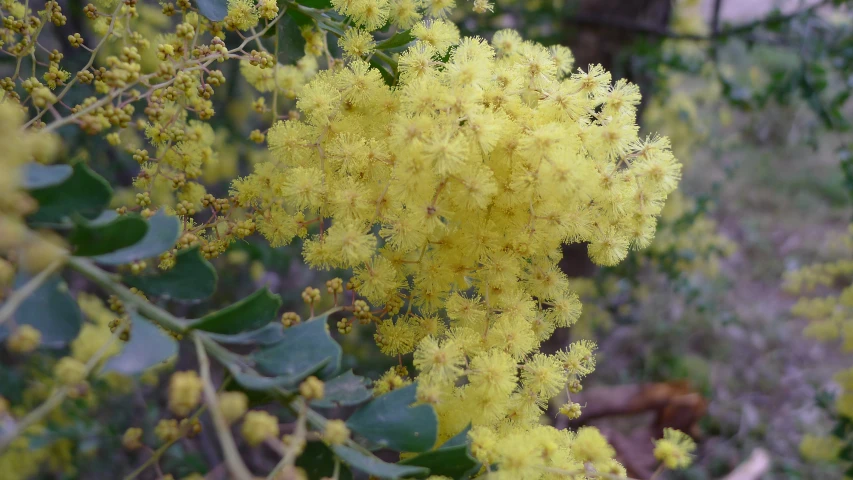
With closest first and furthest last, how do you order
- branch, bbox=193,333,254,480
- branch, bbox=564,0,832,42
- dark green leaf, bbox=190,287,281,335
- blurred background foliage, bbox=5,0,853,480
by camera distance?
branch, bbox=193,333,254,480 → dark green leaf, bbox=190,287,281,335 → blurred background foliage, bbox=5,0,853,480 → branch, bbox=564,0,832,42

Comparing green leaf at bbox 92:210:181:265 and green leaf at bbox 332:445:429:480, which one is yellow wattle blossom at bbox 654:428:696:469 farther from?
green leaf at bbox 92:210:181:265

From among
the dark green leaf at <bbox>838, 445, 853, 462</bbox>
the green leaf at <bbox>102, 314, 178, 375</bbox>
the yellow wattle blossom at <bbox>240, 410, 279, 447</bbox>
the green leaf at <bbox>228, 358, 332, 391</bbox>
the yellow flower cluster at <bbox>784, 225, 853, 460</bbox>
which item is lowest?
the green leaf at <bbox>102, 314, 178, 375</bbox>

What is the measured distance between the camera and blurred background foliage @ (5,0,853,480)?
198 centimetres

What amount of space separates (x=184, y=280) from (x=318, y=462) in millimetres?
283

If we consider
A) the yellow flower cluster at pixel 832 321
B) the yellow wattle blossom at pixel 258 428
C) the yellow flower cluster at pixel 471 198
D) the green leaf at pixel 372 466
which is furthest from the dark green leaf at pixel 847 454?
the yellow wattle blossom at pixel 258 428

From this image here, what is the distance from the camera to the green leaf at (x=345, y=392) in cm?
78

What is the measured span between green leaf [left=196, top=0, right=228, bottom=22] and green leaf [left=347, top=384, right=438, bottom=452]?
2.34 feet

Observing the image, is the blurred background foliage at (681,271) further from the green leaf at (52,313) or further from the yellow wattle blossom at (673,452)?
the yellow wattle blossom at (673,452)

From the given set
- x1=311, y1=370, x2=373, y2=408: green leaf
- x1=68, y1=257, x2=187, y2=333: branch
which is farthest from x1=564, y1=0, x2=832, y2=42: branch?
x1=68, y1=257, x2=187, y2=333: branch

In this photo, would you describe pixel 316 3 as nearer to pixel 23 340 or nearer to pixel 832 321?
pixel 23 340

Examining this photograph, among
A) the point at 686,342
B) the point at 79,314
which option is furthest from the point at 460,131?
the point at 686,342

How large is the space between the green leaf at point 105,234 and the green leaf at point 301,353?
0.20 metres

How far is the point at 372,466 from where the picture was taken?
2.30ft

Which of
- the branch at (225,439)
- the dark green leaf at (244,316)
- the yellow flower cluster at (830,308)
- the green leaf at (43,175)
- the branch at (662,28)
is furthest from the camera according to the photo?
the branch at (662,28)
